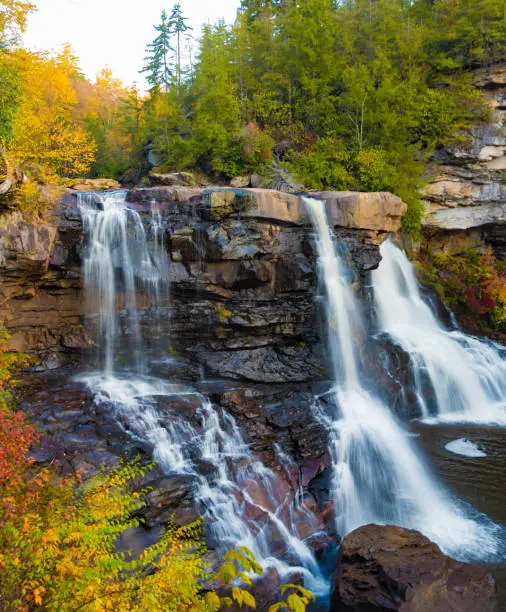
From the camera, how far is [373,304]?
17000 millimetres

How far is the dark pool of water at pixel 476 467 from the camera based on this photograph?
9516mm

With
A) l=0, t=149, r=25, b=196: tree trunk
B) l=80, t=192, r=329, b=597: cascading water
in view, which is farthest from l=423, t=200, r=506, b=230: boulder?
l=0, t=149, r=25, b=196: tree trunk

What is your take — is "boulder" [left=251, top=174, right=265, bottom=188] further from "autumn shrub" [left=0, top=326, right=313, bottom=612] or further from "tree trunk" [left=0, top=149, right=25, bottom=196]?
"autumn shrub" [left=0, top=326, right=313, bottom=612]

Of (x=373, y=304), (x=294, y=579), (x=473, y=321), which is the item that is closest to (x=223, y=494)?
(x=294, y=579)

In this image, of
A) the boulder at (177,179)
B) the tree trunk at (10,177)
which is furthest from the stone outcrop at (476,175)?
the tree trunk at (10,177)

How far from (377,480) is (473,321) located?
Result: 1244cm

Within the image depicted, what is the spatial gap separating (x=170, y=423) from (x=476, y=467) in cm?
761

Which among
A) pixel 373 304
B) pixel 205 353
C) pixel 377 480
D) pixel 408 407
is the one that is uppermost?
pixel 373 304

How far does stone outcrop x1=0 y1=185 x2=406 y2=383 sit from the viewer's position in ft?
41.7

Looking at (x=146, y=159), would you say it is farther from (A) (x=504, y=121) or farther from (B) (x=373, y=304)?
(A) (x=504, y=121)

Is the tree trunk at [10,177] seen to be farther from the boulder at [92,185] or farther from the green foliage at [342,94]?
the green foliage at [342,94]

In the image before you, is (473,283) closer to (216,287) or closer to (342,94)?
(342,94)

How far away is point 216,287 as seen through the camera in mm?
13844

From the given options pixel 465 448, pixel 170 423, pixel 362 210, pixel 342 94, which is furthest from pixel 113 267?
pixel 342 94
